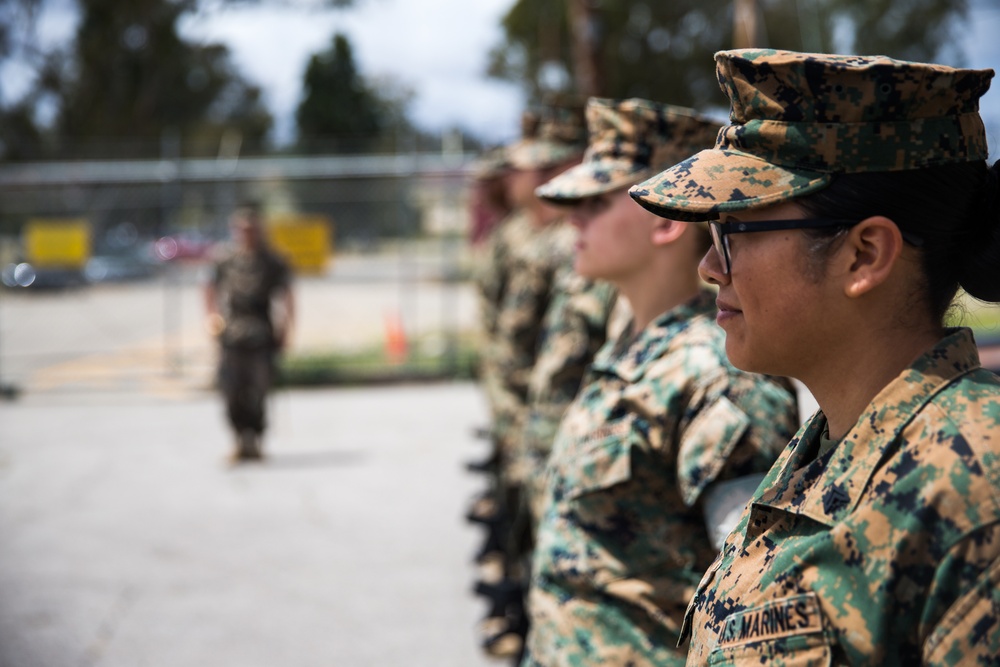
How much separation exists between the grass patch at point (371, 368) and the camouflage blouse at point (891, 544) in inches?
405

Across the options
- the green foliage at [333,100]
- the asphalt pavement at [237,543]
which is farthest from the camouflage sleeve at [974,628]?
the green foliage at [333,100]

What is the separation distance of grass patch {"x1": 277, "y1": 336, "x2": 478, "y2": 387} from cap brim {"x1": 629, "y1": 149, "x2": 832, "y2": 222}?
10230mm

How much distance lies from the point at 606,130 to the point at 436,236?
33.5 ft

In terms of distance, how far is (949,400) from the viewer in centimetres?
115

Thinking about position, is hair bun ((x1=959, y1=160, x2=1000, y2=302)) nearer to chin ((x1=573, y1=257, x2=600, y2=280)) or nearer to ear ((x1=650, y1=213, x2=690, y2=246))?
ear ((x1=650, y1=213, x2=690, y2=246))

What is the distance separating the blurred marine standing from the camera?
788 cm

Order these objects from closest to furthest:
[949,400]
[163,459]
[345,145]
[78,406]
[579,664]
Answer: [949,400] < [579,664] < [163,459] < [78,406] < [345,145]

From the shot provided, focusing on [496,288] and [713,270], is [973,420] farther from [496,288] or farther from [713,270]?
[496,288]

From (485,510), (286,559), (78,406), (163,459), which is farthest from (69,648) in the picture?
(78,406)

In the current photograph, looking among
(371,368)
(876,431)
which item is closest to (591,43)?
(371,368)

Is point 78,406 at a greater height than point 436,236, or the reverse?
point 436,236

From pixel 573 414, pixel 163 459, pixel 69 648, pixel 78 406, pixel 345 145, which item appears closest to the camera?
pixel 573 414

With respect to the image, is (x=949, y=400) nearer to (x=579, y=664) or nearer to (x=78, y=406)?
(x=579, y=664)

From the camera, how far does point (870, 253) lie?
4.02ft
